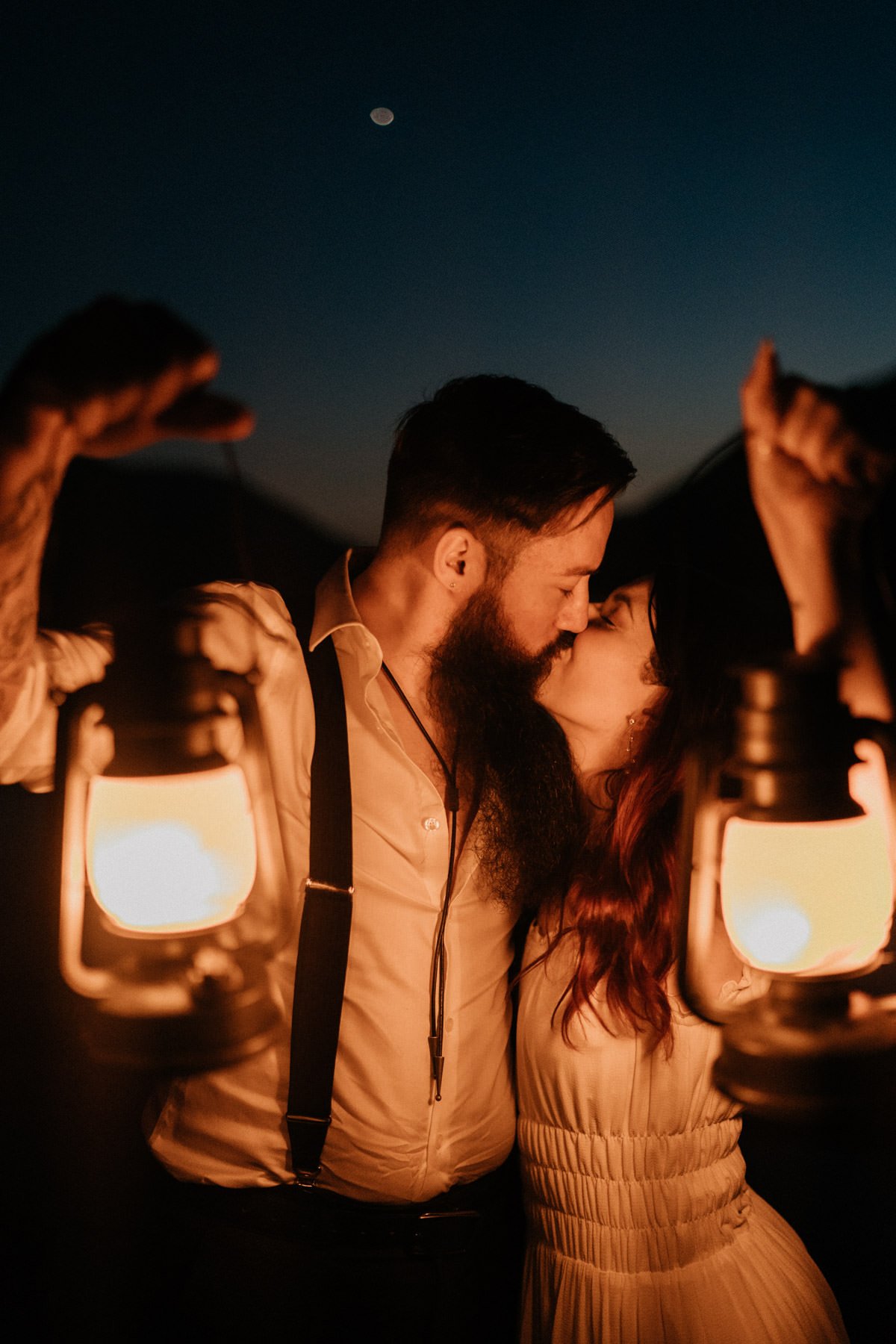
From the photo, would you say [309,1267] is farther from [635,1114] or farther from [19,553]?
[19,553]

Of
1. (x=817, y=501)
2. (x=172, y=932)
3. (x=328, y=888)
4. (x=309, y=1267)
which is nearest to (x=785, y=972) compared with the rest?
(x=817, y=501)

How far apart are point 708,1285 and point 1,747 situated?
1543 mm

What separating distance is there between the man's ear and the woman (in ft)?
1.02

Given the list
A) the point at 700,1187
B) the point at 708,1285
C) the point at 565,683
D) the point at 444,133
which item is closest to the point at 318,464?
the point at 444,133

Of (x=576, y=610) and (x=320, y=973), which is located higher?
(x=576, y=610)

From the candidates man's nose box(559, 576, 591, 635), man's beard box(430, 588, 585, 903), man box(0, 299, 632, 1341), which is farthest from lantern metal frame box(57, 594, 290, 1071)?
man's nose box(559, 576, 591, 635)

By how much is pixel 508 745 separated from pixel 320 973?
599 mm

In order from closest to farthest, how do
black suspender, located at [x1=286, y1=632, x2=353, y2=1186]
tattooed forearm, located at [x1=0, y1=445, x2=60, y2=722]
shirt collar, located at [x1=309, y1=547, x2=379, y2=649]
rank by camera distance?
tattooed forearm, located at [x1=0, y1=445, x2=60, y2=722] → black suspender, located at [x1=286, y1=632, x2=353, y2=1186] → shirt collar, located at [x1=309, y1=547, x2=379, y2=649]

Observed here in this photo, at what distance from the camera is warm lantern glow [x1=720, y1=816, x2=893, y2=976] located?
74cm

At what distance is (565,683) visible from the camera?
1742mm

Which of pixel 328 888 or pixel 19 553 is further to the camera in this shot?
pixel 328 888

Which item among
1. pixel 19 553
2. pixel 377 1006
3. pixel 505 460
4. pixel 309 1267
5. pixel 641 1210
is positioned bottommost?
pixel 309 1267

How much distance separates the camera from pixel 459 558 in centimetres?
167

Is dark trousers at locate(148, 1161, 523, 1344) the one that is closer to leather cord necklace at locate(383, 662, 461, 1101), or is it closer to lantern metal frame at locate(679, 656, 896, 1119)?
leather cord necklace at locate(383, 662, 461, 1101)
